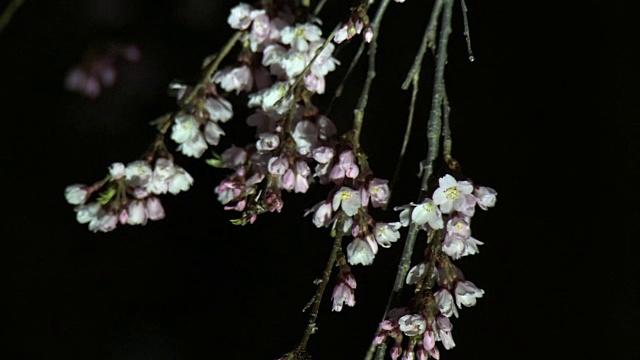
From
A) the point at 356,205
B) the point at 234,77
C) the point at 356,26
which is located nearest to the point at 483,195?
the point at 356,205

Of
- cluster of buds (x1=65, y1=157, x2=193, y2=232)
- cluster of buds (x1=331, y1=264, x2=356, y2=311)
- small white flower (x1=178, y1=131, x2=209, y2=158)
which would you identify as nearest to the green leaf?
cluster of buds (x1=65, y1=157, x2=193, y2=232)

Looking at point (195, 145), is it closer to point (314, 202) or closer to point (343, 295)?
point (343, 295)

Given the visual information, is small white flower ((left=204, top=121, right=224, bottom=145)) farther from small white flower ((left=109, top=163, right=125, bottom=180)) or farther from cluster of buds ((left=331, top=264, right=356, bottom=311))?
cluster of buds ((left=331, top=264, right=356, bottom=311))

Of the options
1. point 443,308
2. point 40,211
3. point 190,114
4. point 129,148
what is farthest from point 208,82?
point 40,211

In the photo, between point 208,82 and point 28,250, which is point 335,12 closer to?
point 208,82

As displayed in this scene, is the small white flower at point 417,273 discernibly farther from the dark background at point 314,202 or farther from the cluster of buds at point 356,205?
the dark background at point 314,202

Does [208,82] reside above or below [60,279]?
above
